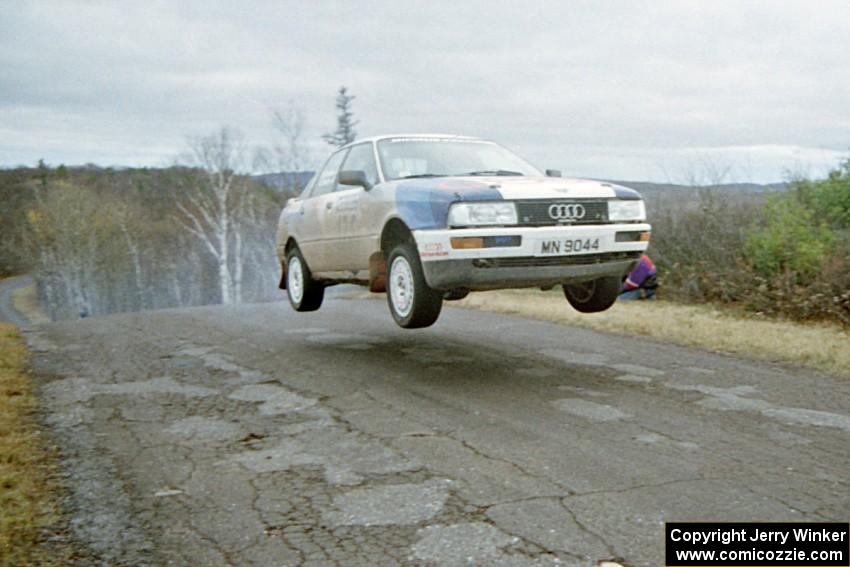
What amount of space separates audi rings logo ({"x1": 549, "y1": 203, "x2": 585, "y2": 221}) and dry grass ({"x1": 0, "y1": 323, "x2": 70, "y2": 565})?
3.62 metres

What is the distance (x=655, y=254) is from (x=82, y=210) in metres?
49.3

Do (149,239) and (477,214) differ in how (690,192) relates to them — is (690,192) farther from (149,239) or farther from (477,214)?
(149,239)

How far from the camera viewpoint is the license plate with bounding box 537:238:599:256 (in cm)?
543

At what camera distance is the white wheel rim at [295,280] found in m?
8.07

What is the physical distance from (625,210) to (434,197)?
1.54 m

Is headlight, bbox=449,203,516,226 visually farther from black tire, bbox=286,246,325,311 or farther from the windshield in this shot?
black tire, bbox=286,246,325,311

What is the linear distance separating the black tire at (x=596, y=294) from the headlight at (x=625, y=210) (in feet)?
2.11

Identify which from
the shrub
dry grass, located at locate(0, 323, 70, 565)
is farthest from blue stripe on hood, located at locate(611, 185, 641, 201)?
the shrub

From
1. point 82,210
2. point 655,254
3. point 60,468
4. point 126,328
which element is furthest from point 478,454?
point 82,210

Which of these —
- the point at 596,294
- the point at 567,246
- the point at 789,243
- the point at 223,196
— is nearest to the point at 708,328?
the point at 596,294

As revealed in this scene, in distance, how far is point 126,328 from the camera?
9.51 meters

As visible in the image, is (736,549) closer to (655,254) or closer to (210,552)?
(210,552)

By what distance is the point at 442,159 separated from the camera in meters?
6.65

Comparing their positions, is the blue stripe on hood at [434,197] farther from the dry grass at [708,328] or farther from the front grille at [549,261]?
the dry grass at [708,328]
